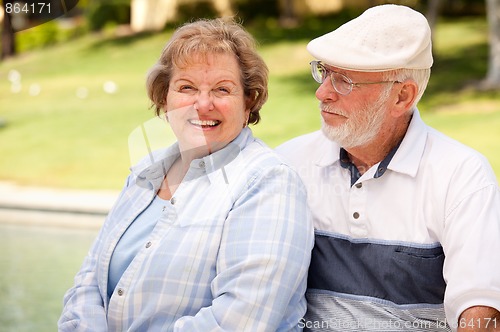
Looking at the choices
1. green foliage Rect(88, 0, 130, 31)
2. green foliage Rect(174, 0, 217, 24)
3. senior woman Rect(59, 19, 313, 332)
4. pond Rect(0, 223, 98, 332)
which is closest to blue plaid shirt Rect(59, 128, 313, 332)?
senior woman Rect(59, 19, 313, 332)

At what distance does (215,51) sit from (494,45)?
1155 centimetres

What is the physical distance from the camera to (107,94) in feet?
48.1

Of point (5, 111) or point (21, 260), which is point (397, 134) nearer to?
point (21, 260)

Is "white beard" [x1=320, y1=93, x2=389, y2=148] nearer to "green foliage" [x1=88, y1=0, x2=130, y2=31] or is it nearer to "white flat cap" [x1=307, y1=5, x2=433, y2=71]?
"white flat cap" [x1=307, y1=5, x2=433, y2=71]

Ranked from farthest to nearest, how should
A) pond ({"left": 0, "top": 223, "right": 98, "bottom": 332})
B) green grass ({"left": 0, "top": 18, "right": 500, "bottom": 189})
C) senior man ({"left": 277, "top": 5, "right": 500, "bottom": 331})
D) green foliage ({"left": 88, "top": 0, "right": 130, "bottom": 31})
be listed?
green foliage ({"left": 88, "top": 0, "right": 130, "bottom": 31}) → green grass ({"left": 0, "top": 18, "right": 500, "bottom": 189}) → pond ({"left": 0, "top": 223, "right": 98, "bottom": 332}) → senior man ({"left": 277, "top": 5, "right": 500, "bottom": 331})

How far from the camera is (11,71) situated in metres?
17.4

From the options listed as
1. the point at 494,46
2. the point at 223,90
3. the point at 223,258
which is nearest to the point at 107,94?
the point at 494,46

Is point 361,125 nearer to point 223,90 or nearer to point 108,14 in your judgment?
point 223,90

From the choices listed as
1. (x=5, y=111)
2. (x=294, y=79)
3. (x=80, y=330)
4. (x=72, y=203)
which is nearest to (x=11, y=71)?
(x=5, y=111)

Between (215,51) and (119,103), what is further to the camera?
(119,103)

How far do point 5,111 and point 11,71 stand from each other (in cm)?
356

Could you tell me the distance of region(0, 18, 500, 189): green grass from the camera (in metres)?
10.5

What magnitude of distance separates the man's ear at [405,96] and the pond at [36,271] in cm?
360

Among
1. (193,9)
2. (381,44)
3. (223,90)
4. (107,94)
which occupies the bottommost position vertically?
(193,9)
